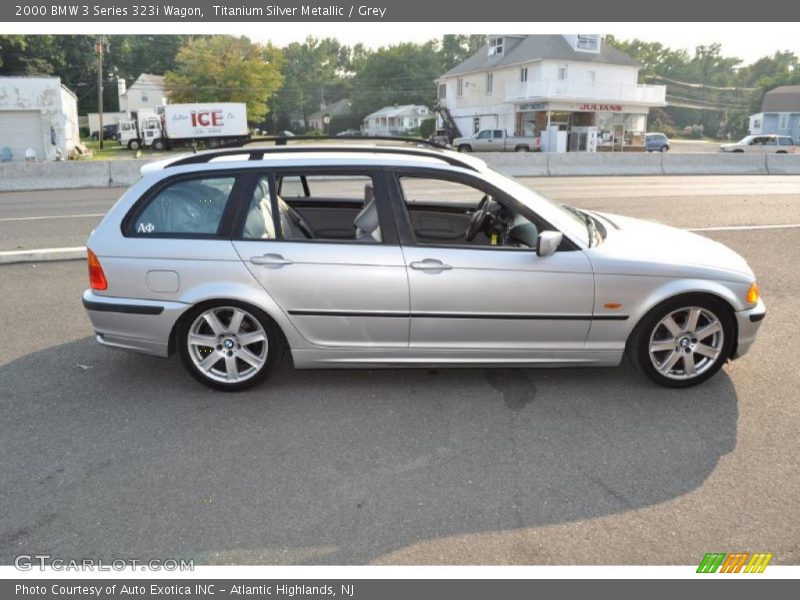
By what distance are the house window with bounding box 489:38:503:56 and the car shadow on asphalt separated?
51681 millimetres

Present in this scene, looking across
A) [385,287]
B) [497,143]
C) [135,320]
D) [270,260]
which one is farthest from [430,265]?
[497,143]

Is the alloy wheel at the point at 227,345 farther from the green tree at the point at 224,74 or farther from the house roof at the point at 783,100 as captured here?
the house roof at the point at 783,100

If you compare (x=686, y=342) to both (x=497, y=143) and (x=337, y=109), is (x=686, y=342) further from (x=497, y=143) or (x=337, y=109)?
(x=337, y=109)

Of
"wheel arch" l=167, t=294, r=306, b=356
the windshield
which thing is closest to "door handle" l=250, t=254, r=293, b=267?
"wheel arch" l=167, t=294, r=306, b=356

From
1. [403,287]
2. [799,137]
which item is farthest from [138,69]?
[403,287]

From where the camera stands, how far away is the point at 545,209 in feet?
15.1

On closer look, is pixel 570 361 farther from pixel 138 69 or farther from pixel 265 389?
pixel 138 69

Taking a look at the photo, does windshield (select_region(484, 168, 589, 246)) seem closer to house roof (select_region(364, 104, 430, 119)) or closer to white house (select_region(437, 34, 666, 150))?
white house (select_region(437, 34, 666, 150))

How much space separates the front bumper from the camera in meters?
4.38

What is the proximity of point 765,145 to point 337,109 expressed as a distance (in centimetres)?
6785

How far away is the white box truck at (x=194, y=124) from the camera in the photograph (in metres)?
46.5

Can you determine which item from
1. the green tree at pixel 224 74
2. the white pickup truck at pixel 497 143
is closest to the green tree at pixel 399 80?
the green tree at pixel 224 74

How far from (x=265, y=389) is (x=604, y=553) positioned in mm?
2582

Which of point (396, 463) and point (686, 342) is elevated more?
point (686, 342)
